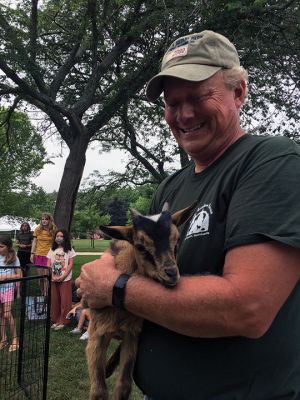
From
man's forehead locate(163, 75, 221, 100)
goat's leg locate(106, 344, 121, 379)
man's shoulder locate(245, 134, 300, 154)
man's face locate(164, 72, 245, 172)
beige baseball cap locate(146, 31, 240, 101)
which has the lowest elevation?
goat's leg locate(106, 344, 121, 379)

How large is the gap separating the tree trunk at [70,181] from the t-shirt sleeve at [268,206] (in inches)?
502

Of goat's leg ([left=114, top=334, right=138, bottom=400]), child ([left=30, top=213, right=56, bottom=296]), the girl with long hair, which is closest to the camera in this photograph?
goat's leg ([left=114, top=334, right=138, bottom=400])

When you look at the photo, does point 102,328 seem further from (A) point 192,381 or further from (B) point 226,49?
(B) point 226,49

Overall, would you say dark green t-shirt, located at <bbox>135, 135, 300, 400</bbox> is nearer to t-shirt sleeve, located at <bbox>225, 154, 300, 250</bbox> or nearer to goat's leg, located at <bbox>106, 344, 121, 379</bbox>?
t-shirt sleeve, located at <bbox>225, 154, 300, 250</bbox>

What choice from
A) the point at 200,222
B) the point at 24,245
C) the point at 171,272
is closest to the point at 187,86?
the point at 200,222

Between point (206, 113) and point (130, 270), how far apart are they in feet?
2.88

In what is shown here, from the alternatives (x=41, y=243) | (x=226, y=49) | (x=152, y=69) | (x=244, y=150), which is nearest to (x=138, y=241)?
(x=244, y=150)

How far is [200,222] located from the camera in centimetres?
186

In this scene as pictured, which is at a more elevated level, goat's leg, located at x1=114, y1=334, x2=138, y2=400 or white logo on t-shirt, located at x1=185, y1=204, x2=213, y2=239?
white logo on t-shirt, located at x1=185, y1=204, x2=213, y2=239

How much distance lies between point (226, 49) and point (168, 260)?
3.43ft

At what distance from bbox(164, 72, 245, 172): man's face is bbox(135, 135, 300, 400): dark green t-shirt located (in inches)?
8.0

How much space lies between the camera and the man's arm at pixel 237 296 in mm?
1512

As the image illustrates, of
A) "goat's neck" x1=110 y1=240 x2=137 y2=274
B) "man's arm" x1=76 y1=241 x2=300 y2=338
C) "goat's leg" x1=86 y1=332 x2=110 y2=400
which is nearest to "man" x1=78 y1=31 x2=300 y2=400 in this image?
"man's arm" x1=76 y1=241 x2=300 y2=338

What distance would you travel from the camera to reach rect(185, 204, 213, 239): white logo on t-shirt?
5.97 ft
